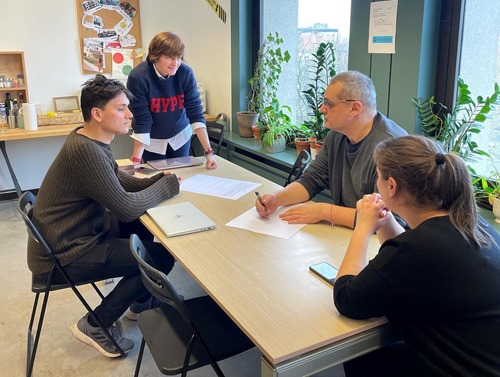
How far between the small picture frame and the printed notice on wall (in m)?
3.02

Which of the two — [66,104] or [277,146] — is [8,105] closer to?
[66,104]

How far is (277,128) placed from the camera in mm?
3824

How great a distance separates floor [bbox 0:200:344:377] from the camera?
221 cm

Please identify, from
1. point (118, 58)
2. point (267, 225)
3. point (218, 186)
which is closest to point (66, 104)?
point (118, 58)

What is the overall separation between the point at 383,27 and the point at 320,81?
2.76 ft

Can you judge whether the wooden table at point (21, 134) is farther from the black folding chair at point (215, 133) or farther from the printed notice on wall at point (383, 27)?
the printed notice on wall at point (383, 27)

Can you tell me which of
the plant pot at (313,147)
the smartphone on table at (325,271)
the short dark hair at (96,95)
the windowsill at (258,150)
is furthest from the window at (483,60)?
the short dark hair at (96,95)

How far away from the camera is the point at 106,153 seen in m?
2.09

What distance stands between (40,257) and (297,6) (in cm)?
278

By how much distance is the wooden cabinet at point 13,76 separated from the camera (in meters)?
4.33

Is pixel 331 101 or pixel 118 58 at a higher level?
pixel 118 58

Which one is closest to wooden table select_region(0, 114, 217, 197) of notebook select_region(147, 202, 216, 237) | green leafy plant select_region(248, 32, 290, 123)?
green leafy plant select_region(248, 32, 290, 123)

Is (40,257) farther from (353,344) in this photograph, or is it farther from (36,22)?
(36,22)

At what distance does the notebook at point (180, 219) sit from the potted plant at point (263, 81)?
82.4 inches
